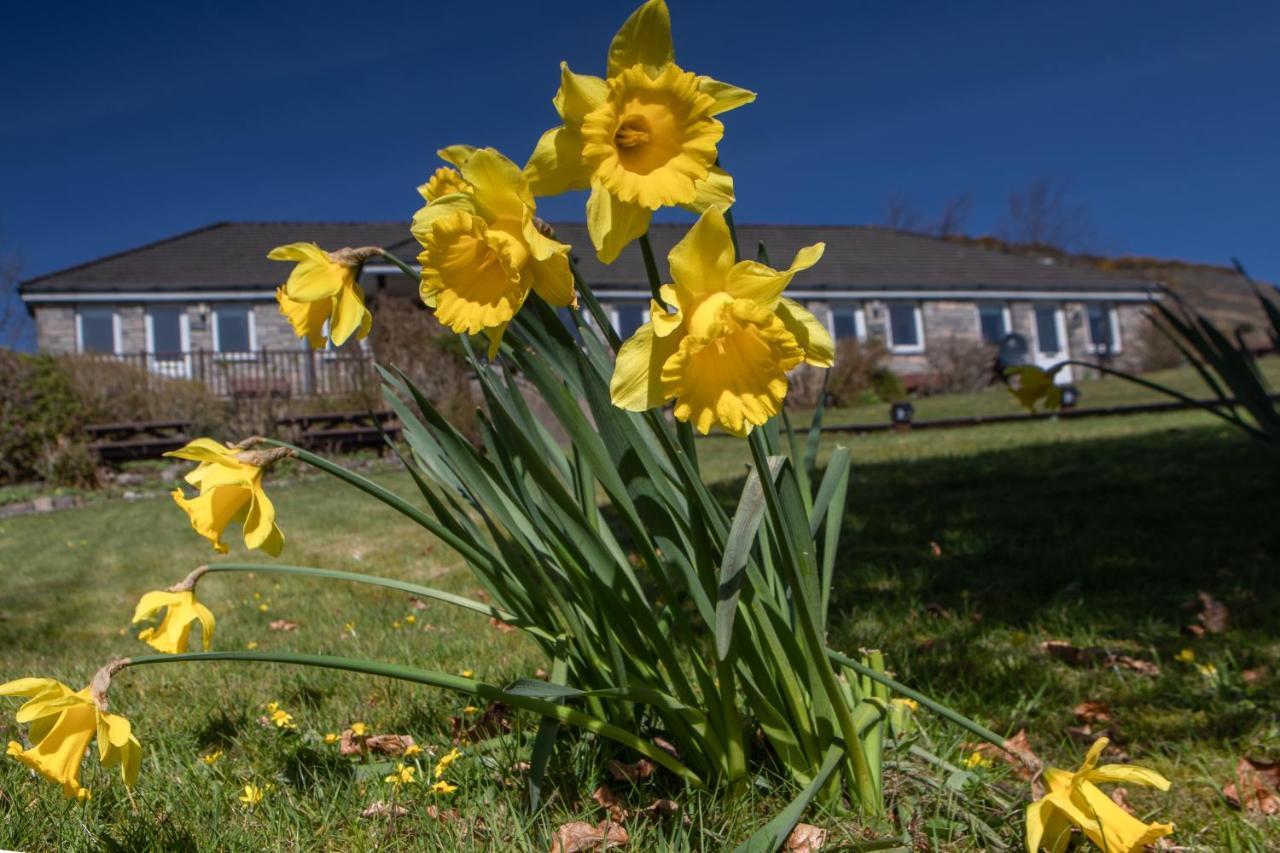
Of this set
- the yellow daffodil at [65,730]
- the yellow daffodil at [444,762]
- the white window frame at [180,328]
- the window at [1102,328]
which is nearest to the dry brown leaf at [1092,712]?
the yellow daffodil at [444,762]

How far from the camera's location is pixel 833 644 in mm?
2896

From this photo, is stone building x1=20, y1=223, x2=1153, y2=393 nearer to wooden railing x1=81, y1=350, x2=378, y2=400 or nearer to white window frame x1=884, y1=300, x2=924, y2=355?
white window frame x1=884, y1=300, x2=924, y2=355

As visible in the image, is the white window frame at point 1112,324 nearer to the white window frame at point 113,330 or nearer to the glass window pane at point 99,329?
the white window frame at point 113,330

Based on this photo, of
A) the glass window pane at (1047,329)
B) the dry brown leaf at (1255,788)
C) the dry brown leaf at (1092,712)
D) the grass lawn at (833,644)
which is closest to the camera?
the grass lawn at (833,644)

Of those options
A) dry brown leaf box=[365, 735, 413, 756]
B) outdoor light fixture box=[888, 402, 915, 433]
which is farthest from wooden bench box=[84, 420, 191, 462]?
dry brown leaf box=[365, 735, 413, 756]

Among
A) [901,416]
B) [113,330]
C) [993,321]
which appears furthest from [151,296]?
[993,321]

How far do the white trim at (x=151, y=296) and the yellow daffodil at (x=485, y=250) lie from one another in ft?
70.0

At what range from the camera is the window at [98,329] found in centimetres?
2138

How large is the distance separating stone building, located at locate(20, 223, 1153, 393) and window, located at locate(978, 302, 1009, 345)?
4 centimetres

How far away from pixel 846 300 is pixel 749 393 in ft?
80.9

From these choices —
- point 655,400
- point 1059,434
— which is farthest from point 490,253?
point 1059,434

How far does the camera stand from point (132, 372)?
43.9 ft

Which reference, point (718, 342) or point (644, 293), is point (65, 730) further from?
point (644, 293)

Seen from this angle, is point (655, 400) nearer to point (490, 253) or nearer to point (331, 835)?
point (490, 253)
